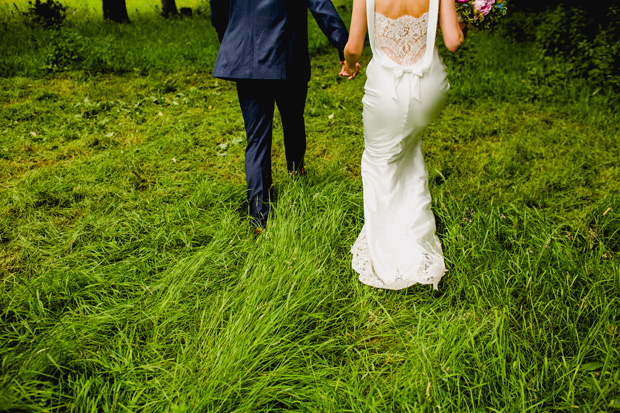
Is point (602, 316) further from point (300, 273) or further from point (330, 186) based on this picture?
point (330, 186)

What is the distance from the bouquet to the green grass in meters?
1.42

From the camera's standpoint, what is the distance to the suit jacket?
116 inches

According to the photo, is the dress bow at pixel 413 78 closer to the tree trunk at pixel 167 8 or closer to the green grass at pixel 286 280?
the green grass at pixel 286 280

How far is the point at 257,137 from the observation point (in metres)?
3.20

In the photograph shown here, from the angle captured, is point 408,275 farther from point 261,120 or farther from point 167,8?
point 167,8

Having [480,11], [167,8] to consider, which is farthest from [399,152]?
[167,8]

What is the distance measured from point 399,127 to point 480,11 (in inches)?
33.4

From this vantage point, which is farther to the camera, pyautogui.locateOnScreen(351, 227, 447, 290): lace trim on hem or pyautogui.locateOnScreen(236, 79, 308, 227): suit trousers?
pyautogui.locateOnScreen(236, 79, 308, 227): suit trousers

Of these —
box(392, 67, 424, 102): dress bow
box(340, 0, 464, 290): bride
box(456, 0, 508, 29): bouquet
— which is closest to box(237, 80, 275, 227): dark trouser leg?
box(340, 0, 464, 290): bride

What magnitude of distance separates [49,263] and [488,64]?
806 centimetres

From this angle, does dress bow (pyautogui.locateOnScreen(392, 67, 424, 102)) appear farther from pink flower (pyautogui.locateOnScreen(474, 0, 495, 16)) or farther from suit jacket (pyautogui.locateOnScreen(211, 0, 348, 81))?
suit jacket (pyautogui.locateOnScreen(211, 0, 348, 81))

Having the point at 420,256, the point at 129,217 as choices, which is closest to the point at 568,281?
the point at 420,256

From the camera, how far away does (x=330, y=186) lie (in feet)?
11.7

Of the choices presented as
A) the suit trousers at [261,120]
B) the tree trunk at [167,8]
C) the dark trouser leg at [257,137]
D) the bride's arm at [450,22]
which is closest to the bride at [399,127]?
the bride's arm at [450,22]
